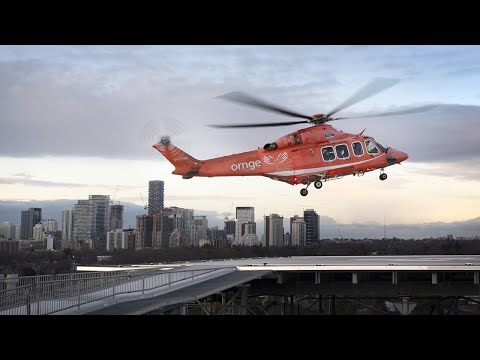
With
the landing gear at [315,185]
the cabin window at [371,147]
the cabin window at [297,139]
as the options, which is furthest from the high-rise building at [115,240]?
the cabin window at [371,147]

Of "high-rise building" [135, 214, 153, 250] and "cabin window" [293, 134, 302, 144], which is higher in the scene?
"cabin window" [293, 134, 302, 144]

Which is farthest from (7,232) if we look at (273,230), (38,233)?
(273,230)

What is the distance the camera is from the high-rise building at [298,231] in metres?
25.5

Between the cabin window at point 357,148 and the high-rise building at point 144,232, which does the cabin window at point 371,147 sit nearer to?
the cabin window at point 357,148

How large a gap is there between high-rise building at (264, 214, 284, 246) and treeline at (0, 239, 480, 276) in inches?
143

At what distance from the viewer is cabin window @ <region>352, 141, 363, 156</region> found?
22688 millimetres

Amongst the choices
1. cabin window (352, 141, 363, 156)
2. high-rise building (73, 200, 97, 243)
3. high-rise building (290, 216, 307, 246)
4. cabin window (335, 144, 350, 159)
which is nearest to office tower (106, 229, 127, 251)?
high-rise building (73, 200, 97, 243)

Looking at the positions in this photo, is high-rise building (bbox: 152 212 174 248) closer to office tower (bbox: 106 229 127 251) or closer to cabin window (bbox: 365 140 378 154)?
office tower (bbox: 106 229 127 251)

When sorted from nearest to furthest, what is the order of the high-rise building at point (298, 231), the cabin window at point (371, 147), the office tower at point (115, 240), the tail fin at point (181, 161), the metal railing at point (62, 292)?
the metal railing at point (62, 292), the tail fin at point (181, 161), the cabin window at point (371, 147), the office tower at point (115, 240), the high-rise building at point (298, 231)

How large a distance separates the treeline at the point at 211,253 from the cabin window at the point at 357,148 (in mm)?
8941

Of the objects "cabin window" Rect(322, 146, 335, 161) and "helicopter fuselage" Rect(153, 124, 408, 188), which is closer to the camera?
"helicopter fuselage" Rect(153, 124, 408, 188)

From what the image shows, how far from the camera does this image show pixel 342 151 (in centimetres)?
2250

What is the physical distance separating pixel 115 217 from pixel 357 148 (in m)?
8.66

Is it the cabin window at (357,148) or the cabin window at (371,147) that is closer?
the cabin window at (357,148)
